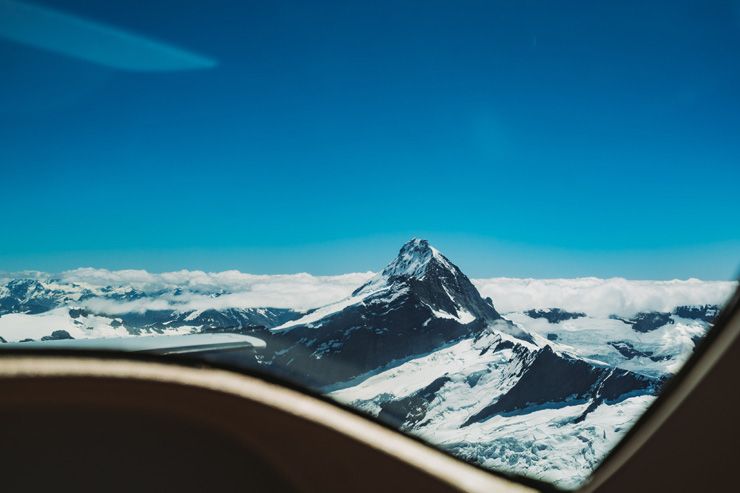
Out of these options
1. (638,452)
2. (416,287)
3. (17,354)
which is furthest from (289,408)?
(416,287)

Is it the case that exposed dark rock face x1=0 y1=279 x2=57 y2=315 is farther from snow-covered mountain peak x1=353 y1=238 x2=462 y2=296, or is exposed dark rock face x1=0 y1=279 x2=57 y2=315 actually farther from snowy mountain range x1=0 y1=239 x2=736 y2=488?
snow-covered mountain peak x1=353 y1=238 x2=462 y2=296

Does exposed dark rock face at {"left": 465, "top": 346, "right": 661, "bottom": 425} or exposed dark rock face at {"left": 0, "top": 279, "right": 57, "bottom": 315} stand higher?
exposed dark rock face at {"left": 0, "top": 279, "right": 57, "bottom": 315}

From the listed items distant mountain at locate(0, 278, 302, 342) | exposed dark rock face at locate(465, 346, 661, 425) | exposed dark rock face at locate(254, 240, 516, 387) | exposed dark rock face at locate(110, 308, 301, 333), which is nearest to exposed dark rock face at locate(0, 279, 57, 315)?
distant mountain at locate(0, 278, 302, 342)

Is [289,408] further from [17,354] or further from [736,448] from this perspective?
[736,448]

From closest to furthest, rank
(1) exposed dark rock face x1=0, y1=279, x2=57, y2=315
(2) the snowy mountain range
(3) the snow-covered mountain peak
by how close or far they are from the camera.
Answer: (2) the snowy mountain range, (1) exposed dark rock face x1=0, y1=279, x2=57, y2=315, (3) the snow-covered mountain peak

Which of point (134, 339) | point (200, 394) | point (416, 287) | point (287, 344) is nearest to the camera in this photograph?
point (200, 394)

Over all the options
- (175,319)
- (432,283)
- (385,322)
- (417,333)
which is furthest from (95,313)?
(417,333)

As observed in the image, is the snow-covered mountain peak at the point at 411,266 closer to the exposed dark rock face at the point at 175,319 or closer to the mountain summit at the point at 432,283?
the mountain summit at the point at 432,283

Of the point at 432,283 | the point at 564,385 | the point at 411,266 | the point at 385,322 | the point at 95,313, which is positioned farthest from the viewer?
the point at 564,385

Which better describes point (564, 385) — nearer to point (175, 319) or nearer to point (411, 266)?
point (411, 266)

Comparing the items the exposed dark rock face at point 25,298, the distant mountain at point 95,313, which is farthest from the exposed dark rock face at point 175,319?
the exposed dark rock face at point 25,298

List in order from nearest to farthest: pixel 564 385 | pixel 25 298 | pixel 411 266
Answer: pixel 25 298, pixel 411 266, pixel 564 385
